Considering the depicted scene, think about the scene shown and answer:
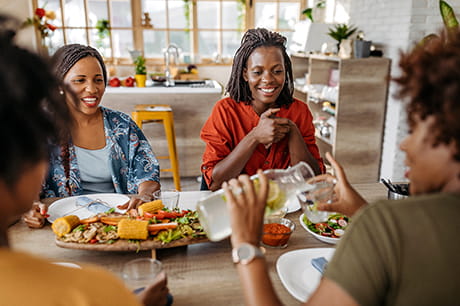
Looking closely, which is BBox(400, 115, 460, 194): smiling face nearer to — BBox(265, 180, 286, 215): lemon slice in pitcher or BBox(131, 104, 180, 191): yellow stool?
BBox(265, 180, 286, 215): lemon slice in pitcher

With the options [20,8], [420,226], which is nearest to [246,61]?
[420,226]

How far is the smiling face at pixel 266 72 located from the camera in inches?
69.0

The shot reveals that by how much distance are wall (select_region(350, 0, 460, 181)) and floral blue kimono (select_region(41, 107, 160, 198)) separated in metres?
2.02

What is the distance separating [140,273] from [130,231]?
0.84ft

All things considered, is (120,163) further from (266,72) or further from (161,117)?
(161,117)

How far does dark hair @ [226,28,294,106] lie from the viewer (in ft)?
5.92

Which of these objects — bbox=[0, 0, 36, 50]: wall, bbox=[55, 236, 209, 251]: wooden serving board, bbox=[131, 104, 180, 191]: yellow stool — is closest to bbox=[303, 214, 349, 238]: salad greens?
bbox=[55, 236, 209, 251]: wooden serving board

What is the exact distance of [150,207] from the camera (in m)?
1.31

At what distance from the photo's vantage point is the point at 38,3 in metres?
6.53

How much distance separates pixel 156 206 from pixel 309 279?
578 mm

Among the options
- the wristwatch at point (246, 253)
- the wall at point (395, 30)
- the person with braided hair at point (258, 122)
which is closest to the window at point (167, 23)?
the wall at point (395, 30)

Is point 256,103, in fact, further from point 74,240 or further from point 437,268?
point 437,268

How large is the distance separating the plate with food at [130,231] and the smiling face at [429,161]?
2.24 feet

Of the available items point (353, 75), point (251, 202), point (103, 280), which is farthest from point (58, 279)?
point (353, 75)
